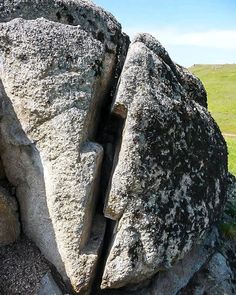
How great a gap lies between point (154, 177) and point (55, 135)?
238 cm

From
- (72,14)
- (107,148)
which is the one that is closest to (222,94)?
(72,14)

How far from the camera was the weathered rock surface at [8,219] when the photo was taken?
11.2m

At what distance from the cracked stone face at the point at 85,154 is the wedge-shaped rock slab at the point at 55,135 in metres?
0.02

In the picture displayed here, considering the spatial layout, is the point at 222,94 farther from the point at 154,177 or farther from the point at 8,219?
the point at 8,219

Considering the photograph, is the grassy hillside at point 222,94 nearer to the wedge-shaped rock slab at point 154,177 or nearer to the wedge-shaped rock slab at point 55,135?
the wedge-shaped rock slab at point 154,177

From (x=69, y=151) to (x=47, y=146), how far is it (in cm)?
54

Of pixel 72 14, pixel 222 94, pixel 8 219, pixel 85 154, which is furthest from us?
pixel 222 94

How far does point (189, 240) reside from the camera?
11781 millimetres

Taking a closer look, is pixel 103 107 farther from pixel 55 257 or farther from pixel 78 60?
pixel 55 257

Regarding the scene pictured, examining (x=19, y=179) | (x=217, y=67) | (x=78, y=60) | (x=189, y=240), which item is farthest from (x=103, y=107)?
(x=217, y=67)

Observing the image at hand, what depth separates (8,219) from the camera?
11.3 meters

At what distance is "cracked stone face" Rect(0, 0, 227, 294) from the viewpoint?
34.9ft

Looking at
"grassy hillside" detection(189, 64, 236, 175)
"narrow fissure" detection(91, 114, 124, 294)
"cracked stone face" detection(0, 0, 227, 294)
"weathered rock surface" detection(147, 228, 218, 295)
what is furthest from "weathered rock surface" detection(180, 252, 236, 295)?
"grassy hillside" detection(189, 64, 236, 175)

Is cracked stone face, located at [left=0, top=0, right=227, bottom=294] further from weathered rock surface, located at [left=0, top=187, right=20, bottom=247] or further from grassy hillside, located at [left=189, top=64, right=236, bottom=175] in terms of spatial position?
grassy hillside, located at [left=189, top=64, right=236, bottom=175]
